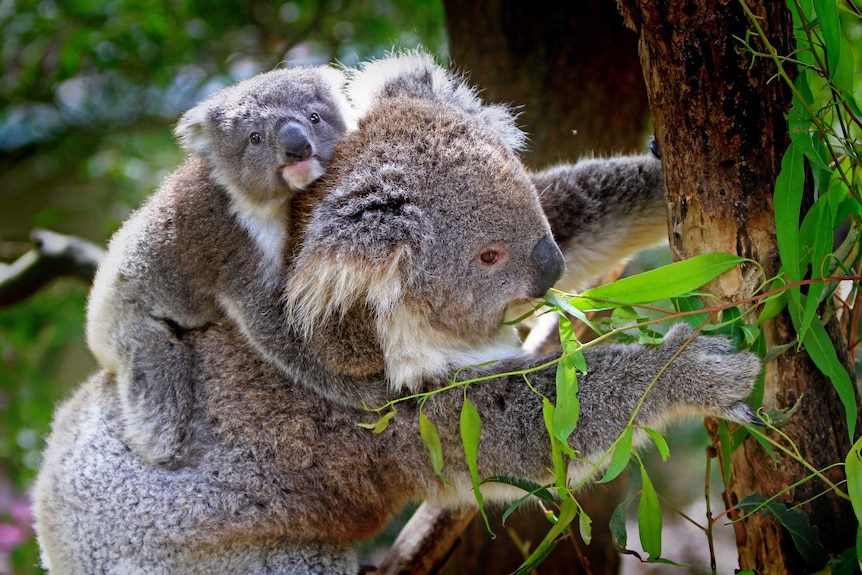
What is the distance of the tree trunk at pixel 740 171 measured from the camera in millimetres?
1853

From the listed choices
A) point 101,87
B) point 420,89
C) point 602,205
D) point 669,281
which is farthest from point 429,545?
point 101,87

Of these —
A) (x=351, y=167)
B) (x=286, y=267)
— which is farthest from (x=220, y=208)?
(x=351, y=167)

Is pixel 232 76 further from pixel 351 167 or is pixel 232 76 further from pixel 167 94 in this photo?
pixel 351 167

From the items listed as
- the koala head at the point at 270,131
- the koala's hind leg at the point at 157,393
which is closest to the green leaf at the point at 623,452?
the koala head at the point at 270,131

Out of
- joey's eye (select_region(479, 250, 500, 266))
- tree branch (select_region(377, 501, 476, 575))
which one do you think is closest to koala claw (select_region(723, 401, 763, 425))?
joey's eye (select_region(479, 250, 500, 266))

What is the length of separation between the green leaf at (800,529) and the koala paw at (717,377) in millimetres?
256

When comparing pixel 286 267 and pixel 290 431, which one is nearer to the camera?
pixel 286 267

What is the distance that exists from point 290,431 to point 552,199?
123cm

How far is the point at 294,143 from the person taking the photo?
2.22 m

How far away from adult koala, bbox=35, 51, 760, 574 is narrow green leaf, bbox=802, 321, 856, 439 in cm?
16

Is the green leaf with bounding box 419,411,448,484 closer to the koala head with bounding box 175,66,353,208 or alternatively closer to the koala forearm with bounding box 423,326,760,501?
the koala forearm with bounding box 423,326,760,501

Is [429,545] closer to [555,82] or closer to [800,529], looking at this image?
[800,529]

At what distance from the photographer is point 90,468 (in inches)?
103

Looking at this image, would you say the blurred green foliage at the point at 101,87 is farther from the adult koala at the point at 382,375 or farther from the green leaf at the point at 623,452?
the green leaf at the point at 623,452
